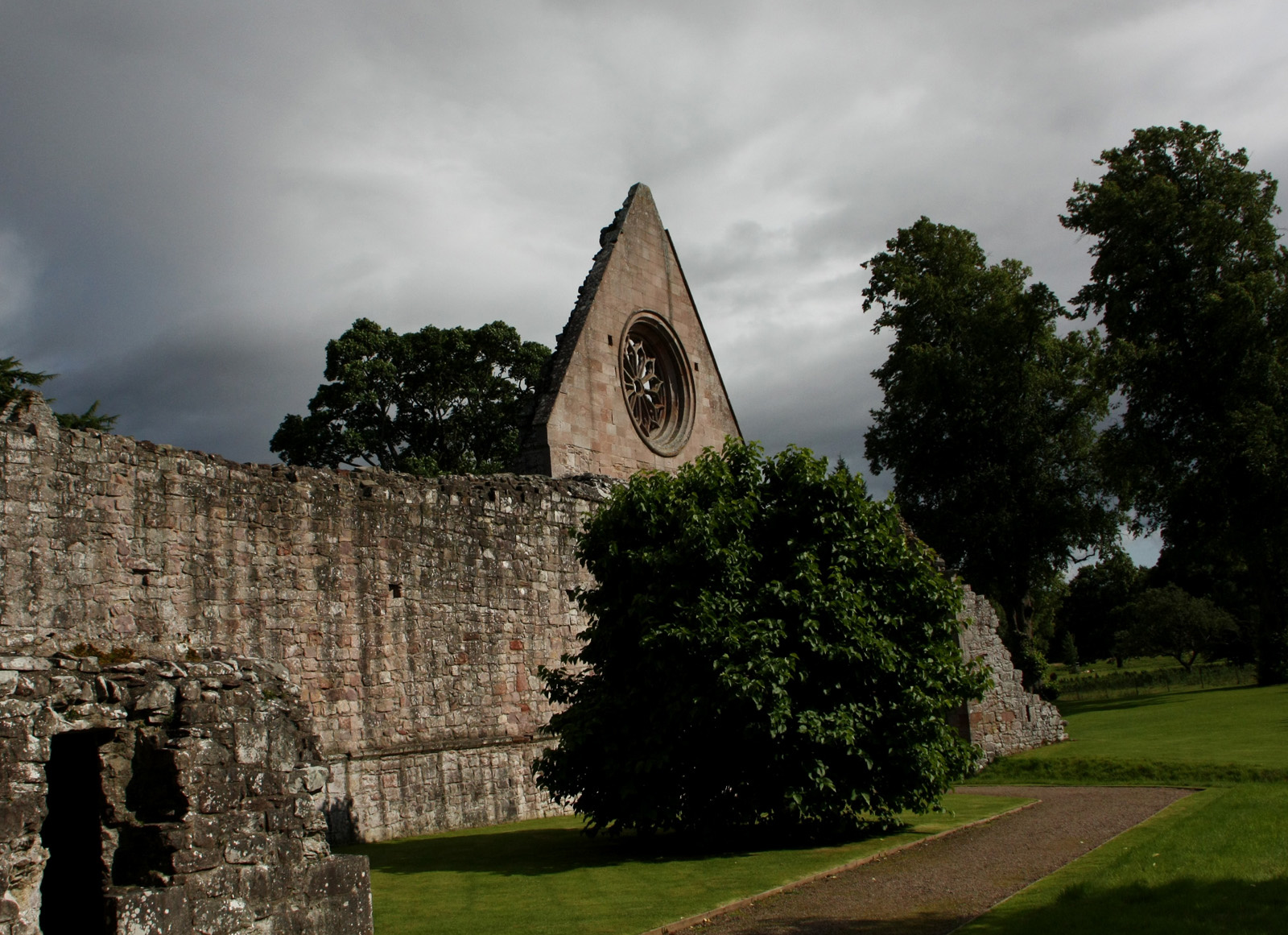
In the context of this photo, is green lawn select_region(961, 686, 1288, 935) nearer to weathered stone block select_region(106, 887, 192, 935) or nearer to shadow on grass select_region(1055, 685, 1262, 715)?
weathered stone block select_region(106, 887, 192, 935)

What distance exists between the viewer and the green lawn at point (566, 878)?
745cm

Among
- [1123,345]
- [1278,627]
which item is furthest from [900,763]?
[1278,627]

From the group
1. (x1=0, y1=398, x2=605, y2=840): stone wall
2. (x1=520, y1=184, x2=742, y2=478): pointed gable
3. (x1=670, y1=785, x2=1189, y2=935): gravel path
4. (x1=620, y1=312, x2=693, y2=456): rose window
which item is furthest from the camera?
(x1=620, y1=312, x2=693, y2=456): rose window

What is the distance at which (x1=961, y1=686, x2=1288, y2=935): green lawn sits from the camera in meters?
6.63

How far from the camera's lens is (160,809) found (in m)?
5.70

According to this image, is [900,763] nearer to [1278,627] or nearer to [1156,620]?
[1278,627]

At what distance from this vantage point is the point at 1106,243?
1093 inches

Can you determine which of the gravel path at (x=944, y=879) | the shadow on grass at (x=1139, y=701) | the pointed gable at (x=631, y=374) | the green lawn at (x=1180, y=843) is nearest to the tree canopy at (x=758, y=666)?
the gravel path at (x=944, y=879)

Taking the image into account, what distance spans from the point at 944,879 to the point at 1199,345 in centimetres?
2183

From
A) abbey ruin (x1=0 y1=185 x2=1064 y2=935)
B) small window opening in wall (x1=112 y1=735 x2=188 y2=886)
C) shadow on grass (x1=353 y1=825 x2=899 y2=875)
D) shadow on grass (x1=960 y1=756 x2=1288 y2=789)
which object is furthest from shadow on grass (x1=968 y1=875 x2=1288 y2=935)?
shadow on grass (x1=960 y1=756 x2=1288 y2=789)

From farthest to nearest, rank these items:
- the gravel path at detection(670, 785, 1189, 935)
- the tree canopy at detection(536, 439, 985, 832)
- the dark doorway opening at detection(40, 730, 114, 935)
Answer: the tree canopy at detection(536, 439, 985, 832), the gravel path at detection(670, 785, 1189, 935), the dark doorway opening at detection(40, 730, 114, 935)

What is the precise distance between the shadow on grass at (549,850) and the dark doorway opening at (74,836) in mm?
3974

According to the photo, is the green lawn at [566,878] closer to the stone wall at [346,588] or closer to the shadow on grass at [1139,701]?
the stone wall at [346,588]

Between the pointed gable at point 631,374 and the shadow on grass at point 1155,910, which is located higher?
the pointed gable at point 631,374
